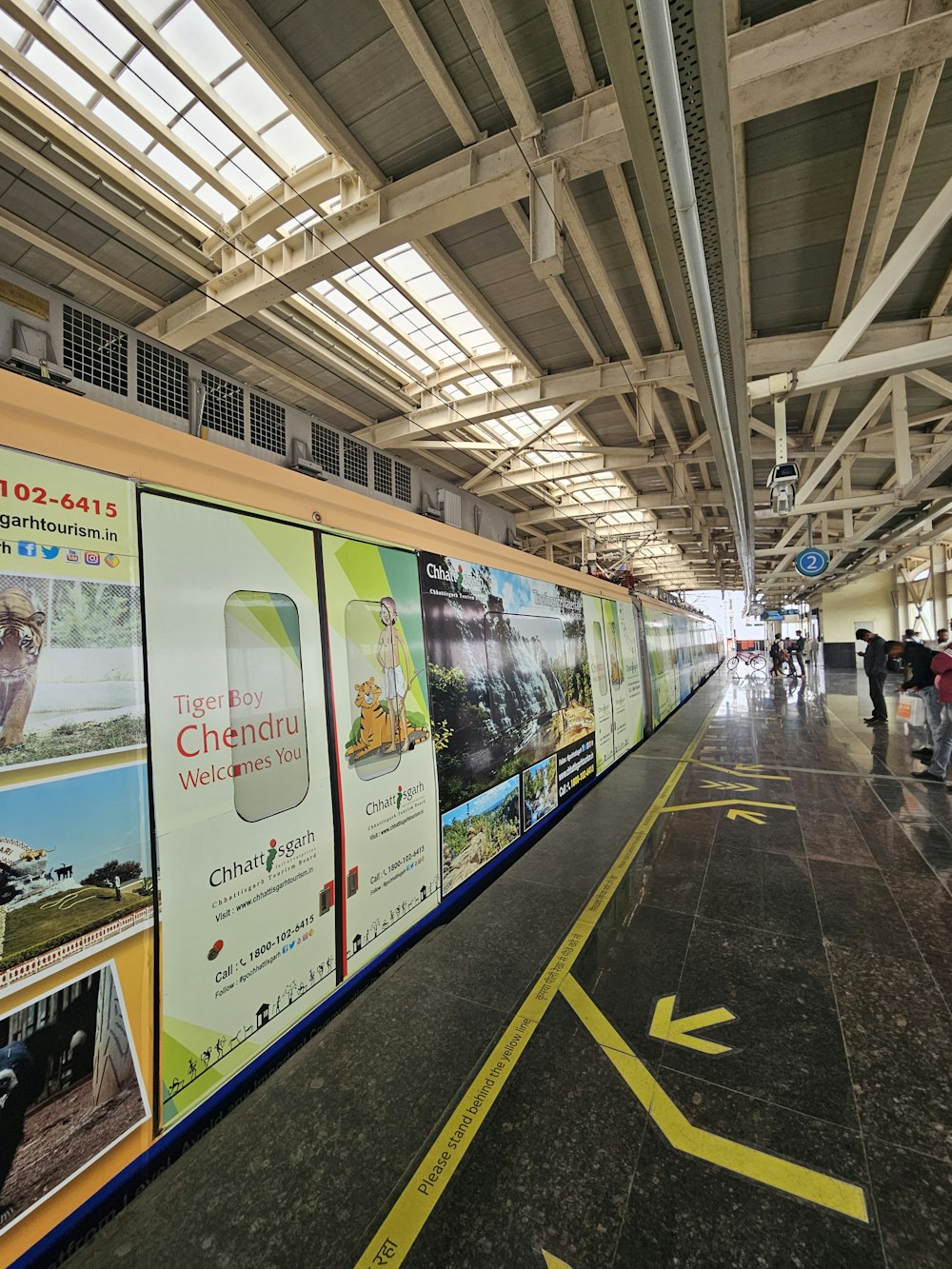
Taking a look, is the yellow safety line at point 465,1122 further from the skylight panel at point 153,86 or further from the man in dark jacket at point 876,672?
the man in dark jacket at point 876,672

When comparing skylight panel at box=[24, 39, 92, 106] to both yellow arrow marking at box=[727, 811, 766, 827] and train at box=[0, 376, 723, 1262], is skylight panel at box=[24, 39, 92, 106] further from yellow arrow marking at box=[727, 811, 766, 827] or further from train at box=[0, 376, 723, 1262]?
yellow arrow marking at box=[727, 811, 766, 827]

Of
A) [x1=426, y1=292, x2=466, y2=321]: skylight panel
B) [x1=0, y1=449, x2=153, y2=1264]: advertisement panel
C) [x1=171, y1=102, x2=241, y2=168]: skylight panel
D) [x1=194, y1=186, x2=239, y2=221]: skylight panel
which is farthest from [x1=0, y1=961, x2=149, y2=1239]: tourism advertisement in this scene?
[x1=426, y1=292, x2=466, y2=321]: skylight panel

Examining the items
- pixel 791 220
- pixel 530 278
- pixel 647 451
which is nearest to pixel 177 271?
pixel 530 278

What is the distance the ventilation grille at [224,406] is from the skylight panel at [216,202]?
3.29 metres

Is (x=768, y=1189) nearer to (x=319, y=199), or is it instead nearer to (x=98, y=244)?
(x=319, y=199)

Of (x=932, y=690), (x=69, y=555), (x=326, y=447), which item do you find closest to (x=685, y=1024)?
(x=69, y=555)

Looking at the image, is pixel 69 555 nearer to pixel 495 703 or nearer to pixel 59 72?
pixel 495 703

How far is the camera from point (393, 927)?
97.8 inches

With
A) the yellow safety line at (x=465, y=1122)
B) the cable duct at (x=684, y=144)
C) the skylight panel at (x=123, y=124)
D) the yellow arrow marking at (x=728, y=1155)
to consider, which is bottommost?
the yellow arrow marking at (x=728, y=1155)

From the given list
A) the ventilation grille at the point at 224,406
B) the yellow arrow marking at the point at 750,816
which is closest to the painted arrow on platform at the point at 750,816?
the yellow arrow marking at the point at 750,816

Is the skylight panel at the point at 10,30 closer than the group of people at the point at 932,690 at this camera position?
Yes

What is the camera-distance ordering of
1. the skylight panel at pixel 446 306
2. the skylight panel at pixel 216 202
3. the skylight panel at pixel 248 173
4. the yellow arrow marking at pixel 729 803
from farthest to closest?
the skylight panel at pixel 446 306 → the yellow arrow marking at pixel 729 803 → the skylight panel at pixel 216 202 → the skylight panel at pixel 248 173

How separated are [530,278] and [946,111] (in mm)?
2986

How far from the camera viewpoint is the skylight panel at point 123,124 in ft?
11.2
